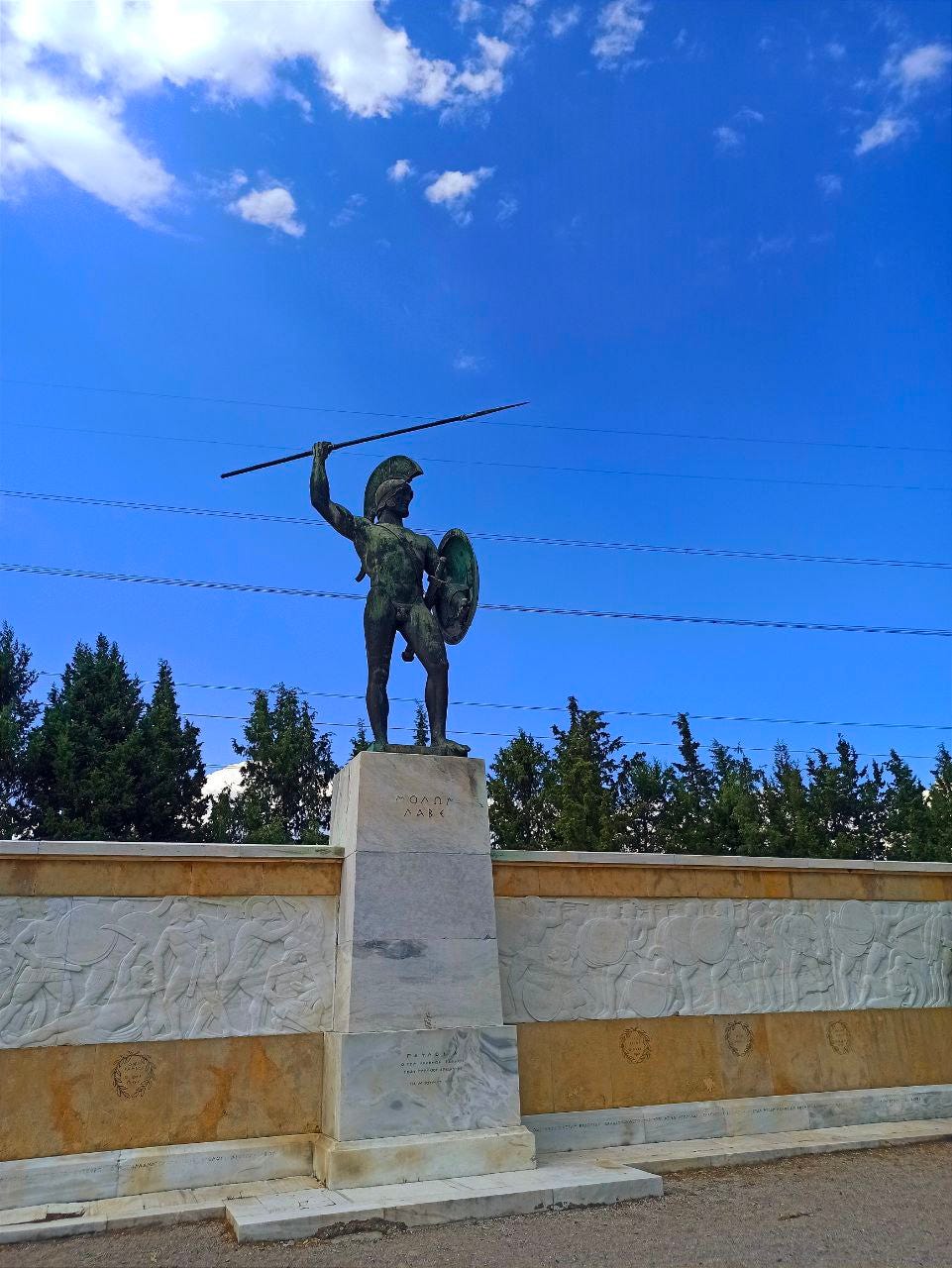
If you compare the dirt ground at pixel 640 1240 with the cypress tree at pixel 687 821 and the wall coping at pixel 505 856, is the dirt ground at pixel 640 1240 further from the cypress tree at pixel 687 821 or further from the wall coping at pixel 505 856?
the cypress tree at pixel 687 821

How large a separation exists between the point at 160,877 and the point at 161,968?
2.23 ft

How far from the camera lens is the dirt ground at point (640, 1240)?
513 centimetres

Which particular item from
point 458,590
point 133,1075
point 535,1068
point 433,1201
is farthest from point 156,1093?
point 458,590

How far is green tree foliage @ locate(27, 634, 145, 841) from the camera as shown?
74.0ft

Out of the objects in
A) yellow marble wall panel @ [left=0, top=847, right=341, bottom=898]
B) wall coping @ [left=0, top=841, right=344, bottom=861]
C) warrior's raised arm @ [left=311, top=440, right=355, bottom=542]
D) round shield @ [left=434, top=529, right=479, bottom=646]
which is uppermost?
warrior's raised arm @ [left=311, top=440, right=355, bottom=542]

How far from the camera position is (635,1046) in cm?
811

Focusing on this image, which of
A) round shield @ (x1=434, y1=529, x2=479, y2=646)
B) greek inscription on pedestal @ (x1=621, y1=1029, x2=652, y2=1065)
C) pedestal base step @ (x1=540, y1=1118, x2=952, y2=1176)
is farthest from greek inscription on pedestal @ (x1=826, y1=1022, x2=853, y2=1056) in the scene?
round shield @ (x1=434, y1=529, x2=479, y2=646)

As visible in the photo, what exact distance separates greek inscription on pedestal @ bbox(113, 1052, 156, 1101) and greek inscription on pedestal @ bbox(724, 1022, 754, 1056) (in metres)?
5.10

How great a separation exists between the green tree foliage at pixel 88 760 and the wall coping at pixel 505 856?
16.2 metres

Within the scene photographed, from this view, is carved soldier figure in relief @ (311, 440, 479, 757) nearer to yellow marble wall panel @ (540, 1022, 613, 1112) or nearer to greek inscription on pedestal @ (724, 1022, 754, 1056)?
yellow marble wall panel @ (540, 1022, 613, 1112)

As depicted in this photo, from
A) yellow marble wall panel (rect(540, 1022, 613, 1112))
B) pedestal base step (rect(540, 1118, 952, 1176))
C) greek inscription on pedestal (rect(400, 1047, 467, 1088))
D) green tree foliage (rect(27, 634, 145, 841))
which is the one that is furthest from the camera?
green tree foliage (rect(27, 634, 145, 841))

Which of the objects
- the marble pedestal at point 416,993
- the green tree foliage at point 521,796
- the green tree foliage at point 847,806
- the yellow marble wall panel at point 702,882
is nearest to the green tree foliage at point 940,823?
the green tree foliage at point 847,806

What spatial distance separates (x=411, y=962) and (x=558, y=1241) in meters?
2.20

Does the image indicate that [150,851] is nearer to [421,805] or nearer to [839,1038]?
[421,805]
